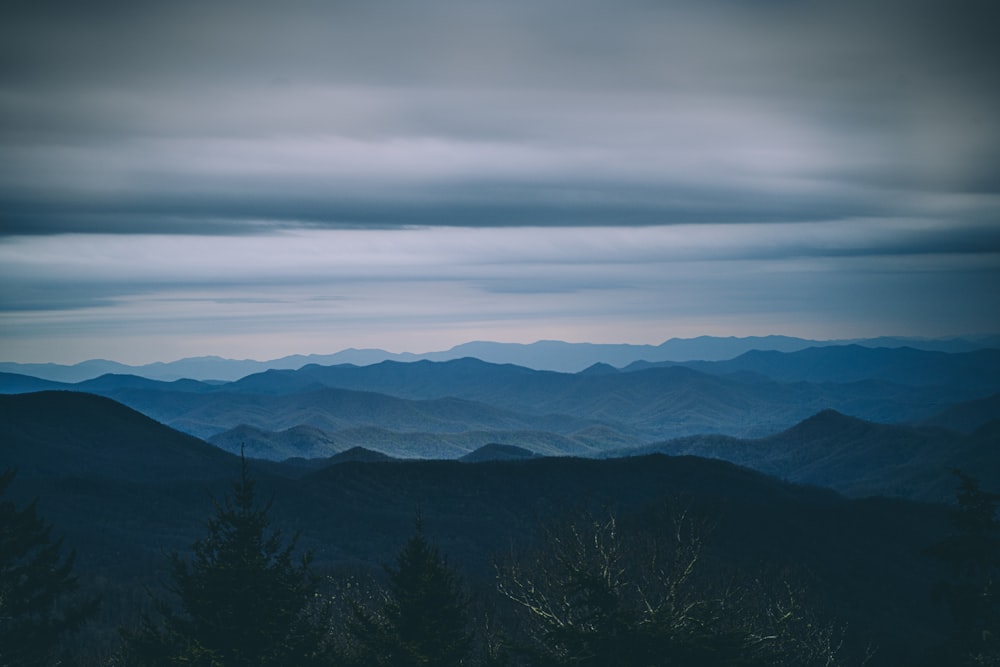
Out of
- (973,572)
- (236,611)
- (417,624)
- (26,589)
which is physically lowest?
(973,572)

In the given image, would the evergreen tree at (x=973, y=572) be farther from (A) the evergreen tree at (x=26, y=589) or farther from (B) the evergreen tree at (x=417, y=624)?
(A) the evergreen tree at (x=26, y=589)

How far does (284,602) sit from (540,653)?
8.26m

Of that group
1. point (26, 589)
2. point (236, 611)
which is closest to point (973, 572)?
point (236, 611)

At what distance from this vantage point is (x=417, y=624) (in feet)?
96.8

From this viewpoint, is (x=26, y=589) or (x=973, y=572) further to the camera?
(x=973, y=572)

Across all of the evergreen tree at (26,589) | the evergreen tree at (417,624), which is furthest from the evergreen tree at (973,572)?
the evergreen tree at (26,589)

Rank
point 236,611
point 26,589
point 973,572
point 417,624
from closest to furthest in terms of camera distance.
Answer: point 236,611, point 417,624, point 26,589, point 973,572

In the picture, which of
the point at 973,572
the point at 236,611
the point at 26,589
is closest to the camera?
the point at 236,611

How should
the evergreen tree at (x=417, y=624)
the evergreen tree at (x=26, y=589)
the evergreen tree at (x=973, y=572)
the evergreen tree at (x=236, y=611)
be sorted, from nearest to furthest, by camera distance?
the evergreen tree at (x=236, y=611) → the evergreen tree at (x=417, y=624) → the evergreen tree at (x=26, y=589) → the evergreen tree at (x=973, y=572)

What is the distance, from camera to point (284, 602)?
1103 inches

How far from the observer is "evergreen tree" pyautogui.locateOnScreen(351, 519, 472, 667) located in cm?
2861

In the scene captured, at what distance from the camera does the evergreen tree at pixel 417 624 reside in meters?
28.6

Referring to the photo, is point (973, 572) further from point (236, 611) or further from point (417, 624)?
point (236, 611)

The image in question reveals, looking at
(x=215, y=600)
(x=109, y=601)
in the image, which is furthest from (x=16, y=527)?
(x=109, y=601)
